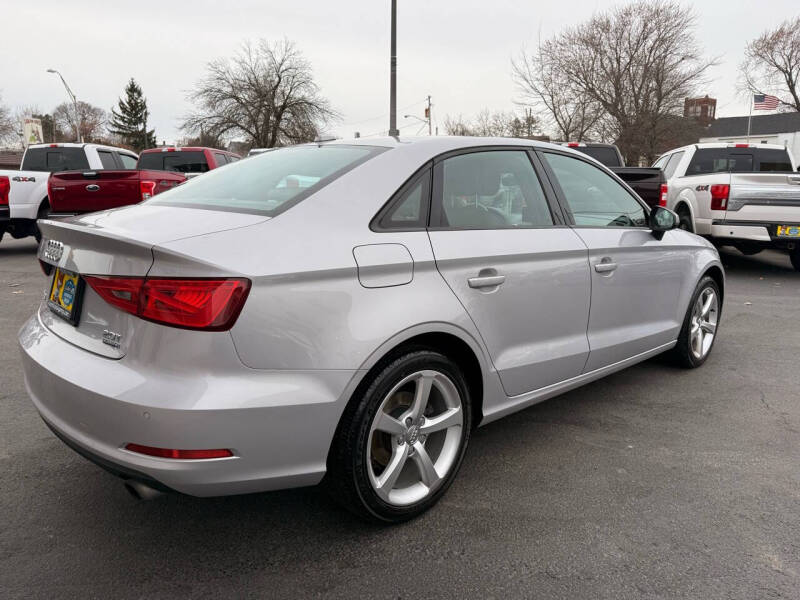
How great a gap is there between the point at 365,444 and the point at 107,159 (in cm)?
1084

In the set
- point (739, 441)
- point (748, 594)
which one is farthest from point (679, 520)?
point (739, 441)

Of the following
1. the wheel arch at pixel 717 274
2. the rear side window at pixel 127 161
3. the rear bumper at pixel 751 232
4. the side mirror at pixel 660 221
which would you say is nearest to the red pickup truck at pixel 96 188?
the rear side window at pixel 127 161

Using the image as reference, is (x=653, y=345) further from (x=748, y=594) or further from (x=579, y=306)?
(x=748, y=594)

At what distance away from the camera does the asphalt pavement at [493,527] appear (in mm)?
2100

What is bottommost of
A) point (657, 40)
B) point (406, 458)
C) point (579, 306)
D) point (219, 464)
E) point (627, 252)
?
point (406, 458)

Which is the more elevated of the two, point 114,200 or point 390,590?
point 114,200

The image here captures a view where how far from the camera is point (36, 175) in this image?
9953 millimetres

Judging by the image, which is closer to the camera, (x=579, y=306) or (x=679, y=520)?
(x=679, y=520)

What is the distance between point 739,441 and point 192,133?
4323 cm

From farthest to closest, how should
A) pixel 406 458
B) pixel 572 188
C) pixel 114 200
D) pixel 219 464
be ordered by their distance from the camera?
pixel 114 200
pixel 572 188
pixel 406 458
pixel 219 464

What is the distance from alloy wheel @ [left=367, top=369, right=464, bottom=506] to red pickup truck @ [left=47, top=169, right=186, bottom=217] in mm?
7536

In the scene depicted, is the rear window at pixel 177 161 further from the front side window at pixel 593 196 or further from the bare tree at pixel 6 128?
the bare tree at pixel 6 128

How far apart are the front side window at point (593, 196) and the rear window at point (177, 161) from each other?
10.4m

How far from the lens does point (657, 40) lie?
32.8 m
